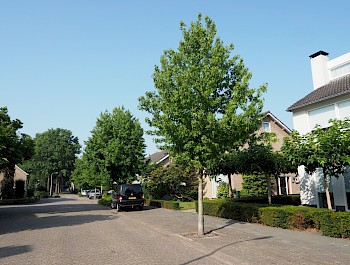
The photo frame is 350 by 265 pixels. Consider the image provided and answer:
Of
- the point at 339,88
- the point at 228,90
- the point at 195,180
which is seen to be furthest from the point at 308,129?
the point at 195,180

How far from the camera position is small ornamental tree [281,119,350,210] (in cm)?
1132

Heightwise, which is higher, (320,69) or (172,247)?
(320,69)

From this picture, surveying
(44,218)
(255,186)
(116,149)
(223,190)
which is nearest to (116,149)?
(116,149)

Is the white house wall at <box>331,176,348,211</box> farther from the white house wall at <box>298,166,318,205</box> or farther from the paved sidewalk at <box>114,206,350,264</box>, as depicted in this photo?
the paved sidewalk at <box>114,206,350,264</box>

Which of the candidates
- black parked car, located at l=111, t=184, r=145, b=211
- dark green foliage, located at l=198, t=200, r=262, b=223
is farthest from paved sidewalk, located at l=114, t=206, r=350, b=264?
black parked car, located at l=111, t=184, r=145, b=211

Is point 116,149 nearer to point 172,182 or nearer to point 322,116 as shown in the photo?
point 172,182

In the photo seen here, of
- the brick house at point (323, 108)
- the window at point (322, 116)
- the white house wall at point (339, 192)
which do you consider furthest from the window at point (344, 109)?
the white house wall at point (339, 192)

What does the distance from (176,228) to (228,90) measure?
639 cm

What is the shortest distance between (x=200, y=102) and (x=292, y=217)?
601cm

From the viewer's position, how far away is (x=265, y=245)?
9.17 metres

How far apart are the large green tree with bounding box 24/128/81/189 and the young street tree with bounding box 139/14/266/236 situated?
8753cm

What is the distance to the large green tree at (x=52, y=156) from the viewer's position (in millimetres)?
91812

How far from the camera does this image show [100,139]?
90.6 ft

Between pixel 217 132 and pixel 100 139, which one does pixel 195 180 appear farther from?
pixel 217 132
